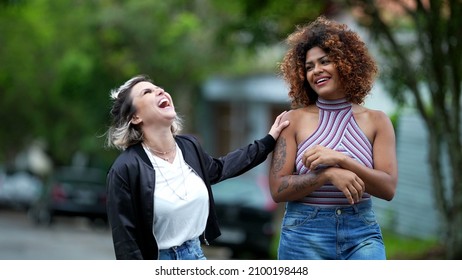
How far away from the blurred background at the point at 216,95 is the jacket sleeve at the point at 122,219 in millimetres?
1210

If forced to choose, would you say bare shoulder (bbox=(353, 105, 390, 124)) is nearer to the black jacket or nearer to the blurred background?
the blurred background

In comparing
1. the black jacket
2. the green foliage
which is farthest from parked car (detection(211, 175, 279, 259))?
the black jacket

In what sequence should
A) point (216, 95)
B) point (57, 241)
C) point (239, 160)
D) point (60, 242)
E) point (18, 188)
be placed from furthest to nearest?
point (18, 188) < point (216, 95) < point (57, 241) < point (60, 242) < point (239, 160)

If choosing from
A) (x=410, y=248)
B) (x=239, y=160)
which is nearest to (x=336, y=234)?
(x=239, y=160)

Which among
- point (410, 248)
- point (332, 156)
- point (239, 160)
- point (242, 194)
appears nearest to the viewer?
point (332, 156)

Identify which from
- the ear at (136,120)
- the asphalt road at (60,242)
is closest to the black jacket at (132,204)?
the ear at (136,120)

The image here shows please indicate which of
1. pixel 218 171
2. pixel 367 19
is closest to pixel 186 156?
pixel 218 171

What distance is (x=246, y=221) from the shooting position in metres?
16.0

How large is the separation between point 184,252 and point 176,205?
0.74ft

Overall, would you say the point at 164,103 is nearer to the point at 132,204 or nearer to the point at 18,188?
the point at 132,204

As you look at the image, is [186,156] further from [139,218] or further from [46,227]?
[46,227]

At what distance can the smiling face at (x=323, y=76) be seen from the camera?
466cm

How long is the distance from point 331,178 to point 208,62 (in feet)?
70.0

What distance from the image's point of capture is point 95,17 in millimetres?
26312
